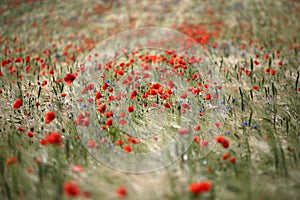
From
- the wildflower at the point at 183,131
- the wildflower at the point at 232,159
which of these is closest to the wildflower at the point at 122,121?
the wildflower at the point at 183,131

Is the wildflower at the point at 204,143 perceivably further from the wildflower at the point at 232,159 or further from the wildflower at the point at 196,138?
the wildflower at the point at 232,159

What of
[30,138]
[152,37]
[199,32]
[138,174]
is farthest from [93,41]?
[138,174]

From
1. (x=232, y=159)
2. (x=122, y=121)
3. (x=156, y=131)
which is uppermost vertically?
(x=122, y=121)

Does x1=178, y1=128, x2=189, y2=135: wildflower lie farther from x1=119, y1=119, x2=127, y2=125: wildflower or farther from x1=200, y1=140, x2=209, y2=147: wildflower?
x1=119, y1=119, x2=127, y2=125: wildflower

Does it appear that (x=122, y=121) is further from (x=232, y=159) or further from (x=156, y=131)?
(x=232, y=159)

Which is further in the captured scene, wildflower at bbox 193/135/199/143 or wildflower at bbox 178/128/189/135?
wildflower at bbox 178/128/189/135

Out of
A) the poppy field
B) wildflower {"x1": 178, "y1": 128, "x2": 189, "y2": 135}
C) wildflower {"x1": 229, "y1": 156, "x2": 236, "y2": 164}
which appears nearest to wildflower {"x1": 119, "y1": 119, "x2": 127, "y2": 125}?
the poppy field

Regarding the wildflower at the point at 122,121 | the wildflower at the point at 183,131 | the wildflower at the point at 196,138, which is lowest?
the wildflower at the point at 196,138

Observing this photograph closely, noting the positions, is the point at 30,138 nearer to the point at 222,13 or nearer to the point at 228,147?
the point at 228,147

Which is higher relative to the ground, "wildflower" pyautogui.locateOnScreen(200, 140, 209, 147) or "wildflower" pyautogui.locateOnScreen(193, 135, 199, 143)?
"wildflower" pyautogui.locateOnScreen(193, 135, 199, 143)

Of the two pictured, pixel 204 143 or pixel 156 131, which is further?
pixel 156 131

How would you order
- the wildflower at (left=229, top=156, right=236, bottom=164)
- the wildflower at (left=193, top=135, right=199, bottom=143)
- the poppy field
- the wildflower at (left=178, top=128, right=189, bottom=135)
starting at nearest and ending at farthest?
the poppy field → the wildflower at (left=229, top=156, right=236, bottom=164) → the wildflower at (left=193, top=135, right=199, bottom=143) → the wildflower at (left=178, top=128, right=189, bottom=135)

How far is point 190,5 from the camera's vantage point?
1077 centimetres

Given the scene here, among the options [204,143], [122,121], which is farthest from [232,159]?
[122,121]
